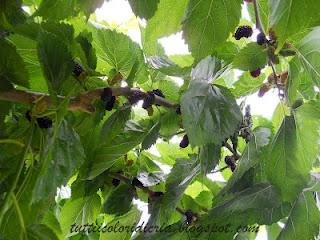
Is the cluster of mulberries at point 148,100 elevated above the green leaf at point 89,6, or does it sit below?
below

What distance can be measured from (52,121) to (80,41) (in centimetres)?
9

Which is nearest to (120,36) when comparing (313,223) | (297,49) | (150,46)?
(150,46)

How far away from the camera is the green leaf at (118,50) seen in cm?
54

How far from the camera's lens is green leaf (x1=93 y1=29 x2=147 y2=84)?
1.77ft

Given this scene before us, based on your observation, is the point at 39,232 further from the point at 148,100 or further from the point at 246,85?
the point at 246,85

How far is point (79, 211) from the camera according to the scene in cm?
64

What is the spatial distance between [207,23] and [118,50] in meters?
0.15

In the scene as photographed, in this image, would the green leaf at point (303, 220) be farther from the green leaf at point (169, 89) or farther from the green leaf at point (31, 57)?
the green leaf at point (31, 57)

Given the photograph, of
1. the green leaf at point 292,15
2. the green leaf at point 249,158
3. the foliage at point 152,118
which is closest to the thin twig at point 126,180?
the foliage at point 152,118

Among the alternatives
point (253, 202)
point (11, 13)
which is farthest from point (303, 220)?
point (11, 13)

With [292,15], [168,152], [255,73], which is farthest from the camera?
[168,152]

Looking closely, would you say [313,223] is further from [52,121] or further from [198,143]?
[52,121]

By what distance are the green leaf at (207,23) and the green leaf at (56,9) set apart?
101 millimetres

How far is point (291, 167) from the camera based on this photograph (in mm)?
505
